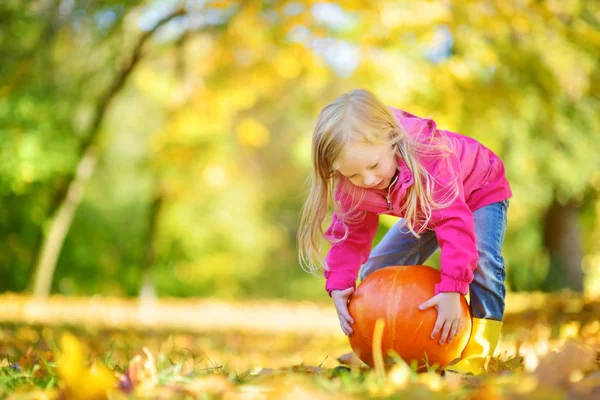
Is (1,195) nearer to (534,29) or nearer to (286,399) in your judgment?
(534,29)

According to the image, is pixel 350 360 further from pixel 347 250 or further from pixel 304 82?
pixel 304 82

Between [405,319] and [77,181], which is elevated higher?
[405,319]

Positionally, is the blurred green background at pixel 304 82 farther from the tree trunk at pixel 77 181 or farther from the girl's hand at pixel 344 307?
the girl's hand at pixel 344 307

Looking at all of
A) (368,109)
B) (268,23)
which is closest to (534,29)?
(268,23)

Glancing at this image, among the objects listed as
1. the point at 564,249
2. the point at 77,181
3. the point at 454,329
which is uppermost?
the point at 454,329

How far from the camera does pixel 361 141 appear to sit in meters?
2.34

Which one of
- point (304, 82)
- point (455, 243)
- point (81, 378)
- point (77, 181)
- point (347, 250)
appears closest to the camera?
point (81, 378)

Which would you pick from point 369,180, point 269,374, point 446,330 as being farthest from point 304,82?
point 269,374

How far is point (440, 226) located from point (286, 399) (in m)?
1.13

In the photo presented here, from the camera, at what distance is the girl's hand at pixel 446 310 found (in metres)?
2.27

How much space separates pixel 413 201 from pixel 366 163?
210 millimetres

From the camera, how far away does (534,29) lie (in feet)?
18.2

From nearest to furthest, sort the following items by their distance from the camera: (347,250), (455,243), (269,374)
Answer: (269,374) → (455,243) → (347,250)

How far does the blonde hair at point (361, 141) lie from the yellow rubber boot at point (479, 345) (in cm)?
42
